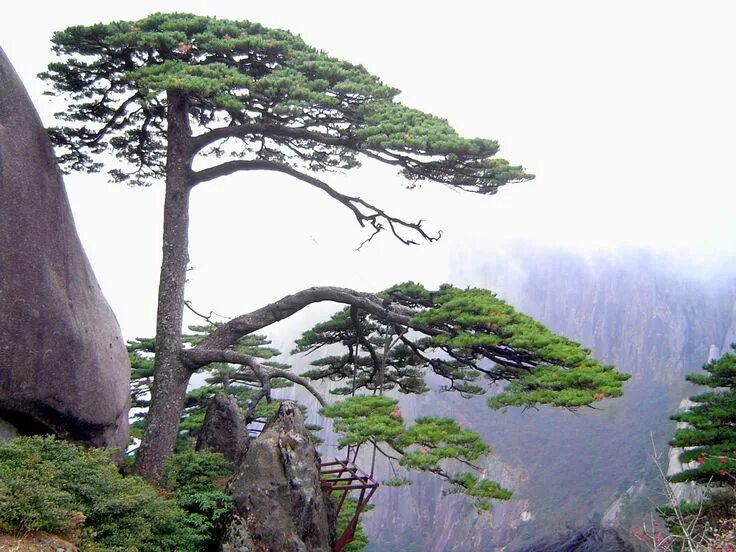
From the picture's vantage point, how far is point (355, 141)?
865cm

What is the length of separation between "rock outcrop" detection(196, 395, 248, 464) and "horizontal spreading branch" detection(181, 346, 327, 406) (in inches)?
25.9

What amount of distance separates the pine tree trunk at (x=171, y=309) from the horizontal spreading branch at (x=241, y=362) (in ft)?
0.74

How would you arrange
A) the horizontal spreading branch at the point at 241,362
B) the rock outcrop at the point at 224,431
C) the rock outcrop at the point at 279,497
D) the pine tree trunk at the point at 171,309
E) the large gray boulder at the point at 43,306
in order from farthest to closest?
the pine tree trunk at the point at 171,309 < the rock outcrop at the point at 224,431 < the horizontal spreading branch at the point at 241,362 < the large gray boulder at the point at 43,306 < the rock outcrop at the point at 279,497

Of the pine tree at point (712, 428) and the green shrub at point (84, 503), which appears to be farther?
the pine tree at point (712, 428)

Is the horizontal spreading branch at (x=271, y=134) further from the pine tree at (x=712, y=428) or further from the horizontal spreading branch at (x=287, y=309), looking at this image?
the pine tree at (x=712, y=428)

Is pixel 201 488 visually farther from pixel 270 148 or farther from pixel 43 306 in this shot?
pixel 270 148

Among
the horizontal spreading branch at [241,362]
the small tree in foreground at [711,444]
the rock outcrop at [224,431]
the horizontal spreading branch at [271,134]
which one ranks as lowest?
the small tree in foreground at [711,444]

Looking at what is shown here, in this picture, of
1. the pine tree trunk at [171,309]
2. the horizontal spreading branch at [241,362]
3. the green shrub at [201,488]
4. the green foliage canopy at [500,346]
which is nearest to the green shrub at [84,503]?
the green shrub at [201,488]

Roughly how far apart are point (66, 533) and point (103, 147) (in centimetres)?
692

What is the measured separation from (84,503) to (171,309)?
13.2 ft

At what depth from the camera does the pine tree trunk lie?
29.8 ft

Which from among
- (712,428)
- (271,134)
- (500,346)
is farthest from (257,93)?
(712,428)

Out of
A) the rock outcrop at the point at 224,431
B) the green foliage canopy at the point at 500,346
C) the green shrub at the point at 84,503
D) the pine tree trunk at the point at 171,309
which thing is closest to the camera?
the green shrub at the point at 84,503

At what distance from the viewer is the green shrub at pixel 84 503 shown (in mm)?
5367
